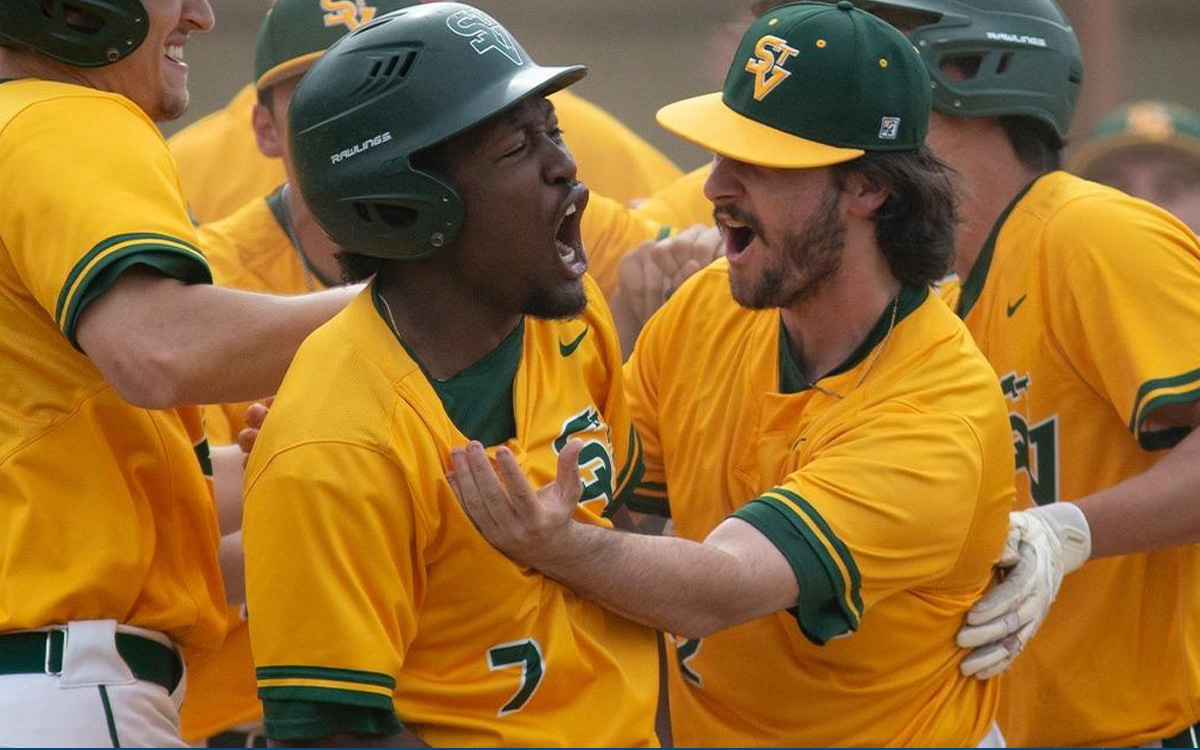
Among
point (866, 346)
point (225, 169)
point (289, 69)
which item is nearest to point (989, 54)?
point (866, 346)

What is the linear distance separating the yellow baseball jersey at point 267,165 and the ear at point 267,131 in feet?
5.86

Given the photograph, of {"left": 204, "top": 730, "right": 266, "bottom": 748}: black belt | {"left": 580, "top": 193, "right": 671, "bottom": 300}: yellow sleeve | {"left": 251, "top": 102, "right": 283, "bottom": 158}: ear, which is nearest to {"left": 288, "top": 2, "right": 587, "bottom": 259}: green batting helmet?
{"left": 251, "top": 102, "right": 283, "bottom": 158}: ear

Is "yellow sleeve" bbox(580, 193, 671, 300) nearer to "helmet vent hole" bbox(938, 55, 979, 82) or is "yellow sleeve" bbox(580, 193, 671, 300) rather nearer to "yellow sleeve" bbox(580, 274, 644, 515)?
"helmet vent hole" bbox(938, 55, 979, 82)

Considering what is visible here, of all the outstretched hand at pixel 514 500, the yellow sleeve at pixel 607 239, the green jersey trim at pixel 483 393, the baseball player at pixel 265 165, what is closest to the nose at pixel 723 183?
the green jersey trim at pixel 483 393

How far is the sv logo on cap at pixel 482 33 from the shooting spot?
334 centimetres

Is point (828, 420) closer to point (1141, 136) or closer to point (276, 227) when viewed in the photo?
point (276, 227)

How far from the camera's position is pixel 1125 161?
7.22m

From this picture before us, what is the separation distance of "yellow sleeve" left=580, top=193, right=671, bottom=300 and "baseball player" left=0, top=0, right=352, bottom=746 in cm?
235

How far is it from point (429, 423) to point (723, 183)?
110cm

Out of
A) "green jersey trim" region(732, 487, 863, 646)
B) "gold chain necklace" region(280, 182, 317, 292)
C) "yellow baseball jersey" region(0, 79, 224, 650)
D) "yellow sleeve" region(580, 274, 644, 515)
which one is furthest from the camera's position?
"gold chain necklace" region(280, 182, 317, 292)

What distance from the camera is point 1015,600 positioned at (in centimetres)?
383

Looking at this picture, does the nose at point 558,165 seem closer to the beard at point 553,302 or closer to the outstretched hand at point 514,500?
the beard at point 553,302

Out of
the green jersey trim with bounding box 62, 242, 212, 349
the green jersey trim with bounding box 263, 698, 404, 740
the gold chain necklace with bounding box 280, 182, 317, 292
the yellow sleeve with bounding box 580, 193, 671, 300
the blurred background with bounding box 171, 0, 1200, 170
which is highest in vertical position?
the green jersey trim with bounding box 62, 242, 212, 349

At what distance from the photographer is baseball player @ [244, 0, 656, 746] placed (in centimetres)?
302
